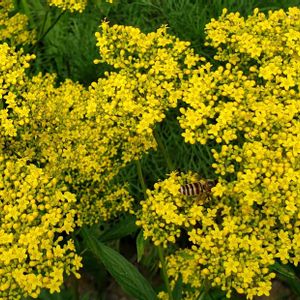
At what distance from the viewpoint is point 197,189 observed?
3.56 metres

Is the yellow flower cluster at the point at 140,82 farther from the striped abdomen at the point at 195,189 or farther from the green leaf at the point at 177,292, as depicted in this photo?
the green leaf at the point at 177,292

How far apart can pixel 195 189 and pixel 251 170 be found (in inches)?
17.4

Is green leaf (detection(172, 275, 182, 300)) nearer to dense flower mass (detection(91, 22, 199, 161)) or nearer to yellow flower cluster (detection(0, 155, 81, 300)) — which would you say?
yellow flower cluster (detection(0, 155, 81, 300))

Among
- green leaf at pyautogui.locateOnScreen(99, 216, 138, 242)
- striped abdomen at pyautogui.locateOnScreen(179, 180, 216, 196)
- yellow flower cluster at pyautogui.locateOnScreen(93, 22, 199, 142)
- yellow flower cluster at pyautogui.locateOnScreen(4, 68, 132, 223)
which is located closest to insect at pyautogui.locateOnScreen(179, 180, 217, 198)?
striped abdomen at pyautogui.locateOnScreen(179, 180, 216, 196)

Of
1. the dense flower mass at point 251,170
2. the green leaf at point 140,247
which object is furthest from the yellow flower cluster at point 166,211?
the green leaf at point 140,247

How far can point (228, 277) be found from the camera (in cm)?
346

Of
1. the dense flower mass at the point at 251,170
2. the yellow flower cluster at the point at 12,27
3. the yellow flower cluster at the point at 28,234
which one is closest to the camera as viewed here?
the yellow flower cluster at the point at 28,234

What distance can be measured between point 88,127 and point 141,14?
3.25 m

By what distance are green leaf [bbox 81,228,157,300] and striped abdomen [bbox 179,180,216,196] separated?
993 millimetres

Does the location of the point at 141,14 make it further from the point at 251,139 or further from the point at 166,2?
the point at 251,139

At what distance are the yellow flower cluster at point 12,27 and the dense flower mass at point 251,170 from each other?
264 cm

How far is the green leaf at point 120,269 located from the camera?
4.11 m

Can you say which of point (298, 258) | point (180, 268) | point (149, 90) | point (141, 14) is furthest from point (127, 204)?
point (141, 14)

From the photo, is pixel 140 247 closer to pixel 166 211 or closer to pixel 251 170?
pixel 166 211
